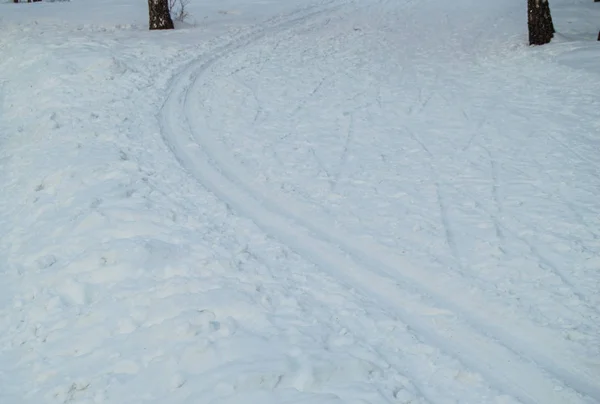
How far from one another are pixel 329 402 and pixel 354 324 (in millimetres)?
913

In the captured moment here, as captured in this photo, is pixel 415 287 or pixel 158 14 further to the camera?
pixel 158 14

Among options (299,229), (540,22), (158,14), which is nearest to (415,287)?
(299,229)

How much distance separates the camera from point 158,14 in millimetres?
13852

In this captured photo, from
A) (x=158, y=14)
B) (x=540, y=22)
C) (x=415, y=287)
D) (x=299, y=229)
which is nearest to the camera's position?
(x=415, y=287)

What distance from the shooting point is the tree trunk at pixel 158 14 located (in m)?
13.8

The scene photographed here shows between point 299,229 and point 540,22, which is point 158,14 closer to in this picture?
point 540,22

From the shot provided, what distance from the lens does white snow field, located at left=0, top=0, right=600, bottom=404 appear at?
399 cm

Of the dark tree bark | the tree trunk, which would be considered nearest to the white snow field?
the dark tree bark

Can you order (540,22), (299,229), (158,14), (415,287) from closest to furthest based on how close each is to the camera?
(415,287) → (299,229) → (540,22) → (158,14)

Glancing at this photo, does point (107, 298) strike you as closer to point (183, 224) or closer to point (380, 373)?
point (183, 224)

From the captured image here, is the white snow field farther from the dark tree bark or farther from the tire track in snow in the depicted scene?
the dark tree bark

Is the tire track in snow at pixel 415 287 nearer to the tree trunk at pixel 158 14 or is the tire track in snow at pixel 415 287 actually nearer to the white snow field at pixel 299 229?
the white snow field at pixel 299 229

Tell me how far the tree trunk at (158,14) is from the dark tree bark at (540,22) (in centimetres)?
857

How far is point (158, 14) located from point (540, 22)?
8978mm
